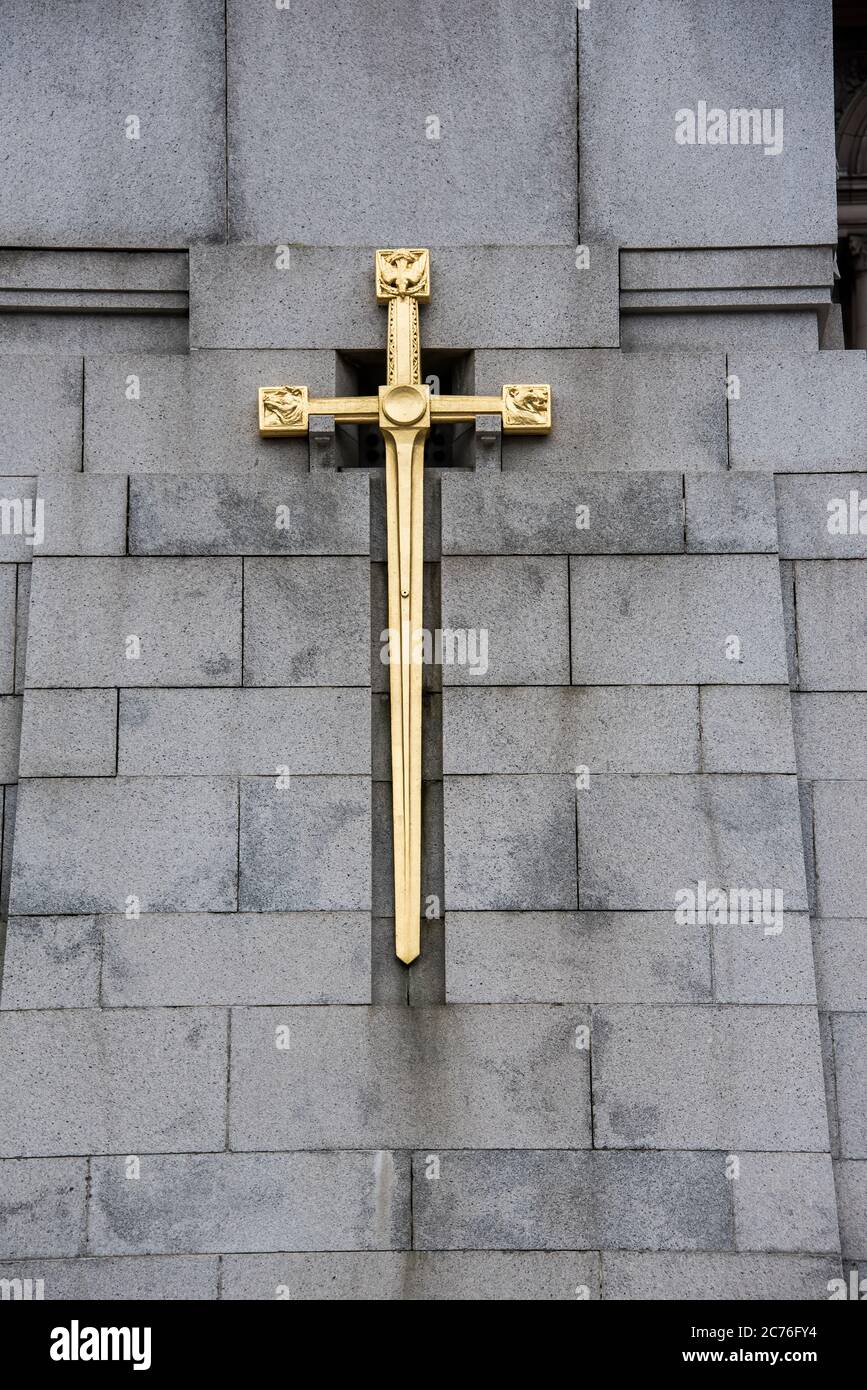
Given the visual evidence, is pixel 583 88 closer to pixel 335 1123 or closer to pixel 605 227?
pixel 605 227

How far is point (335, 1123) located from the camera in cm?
1166

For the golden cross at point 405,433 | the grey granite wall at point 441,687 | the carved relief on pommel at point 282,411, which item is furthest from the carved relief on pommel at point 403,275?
the carved relief on pommel at point 282,411

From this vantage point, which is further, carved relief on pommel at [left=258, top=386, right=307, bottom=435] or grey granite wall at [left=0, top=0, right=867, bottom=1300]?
carved relief on pommel at [left=258, top=386, right=307, bottom=435]

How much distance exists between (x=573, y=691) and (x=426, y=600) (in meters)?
1.16

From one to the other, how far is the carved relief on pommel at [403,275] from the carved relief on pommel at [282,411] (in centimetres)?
92

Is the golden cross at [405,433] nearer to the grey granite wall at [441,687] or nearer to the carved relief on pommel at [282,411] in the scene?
the carved relief on pommel at [282,411]

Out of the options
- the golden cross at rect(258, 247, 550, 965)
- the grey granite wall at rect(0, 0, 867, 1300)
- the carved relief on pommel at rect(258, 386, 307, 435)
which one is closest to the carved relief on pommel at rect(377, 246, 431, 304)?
the golden cross at rect(258, 247, 550, 965)

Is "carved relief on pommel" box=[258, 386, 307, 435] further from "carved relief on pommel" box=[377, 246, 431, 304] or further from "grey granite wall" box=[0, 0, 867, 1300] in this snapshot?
"carved relief on pommel" box=[377, 246, 431, 304]

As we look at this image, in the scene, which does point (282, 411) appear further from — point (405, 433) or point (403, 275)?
point (403, 275)

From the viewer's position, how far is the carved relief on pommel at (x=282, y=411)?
1272cm

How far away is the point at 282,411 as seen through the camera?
12.7m

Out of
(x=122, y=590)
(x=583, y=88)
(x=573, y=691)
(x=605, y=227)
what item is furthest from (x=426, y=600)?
(x=583, y=88)

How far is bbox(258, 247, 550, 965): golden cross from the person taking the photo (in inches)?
478

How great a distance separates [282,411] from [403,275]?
4.15 feet
